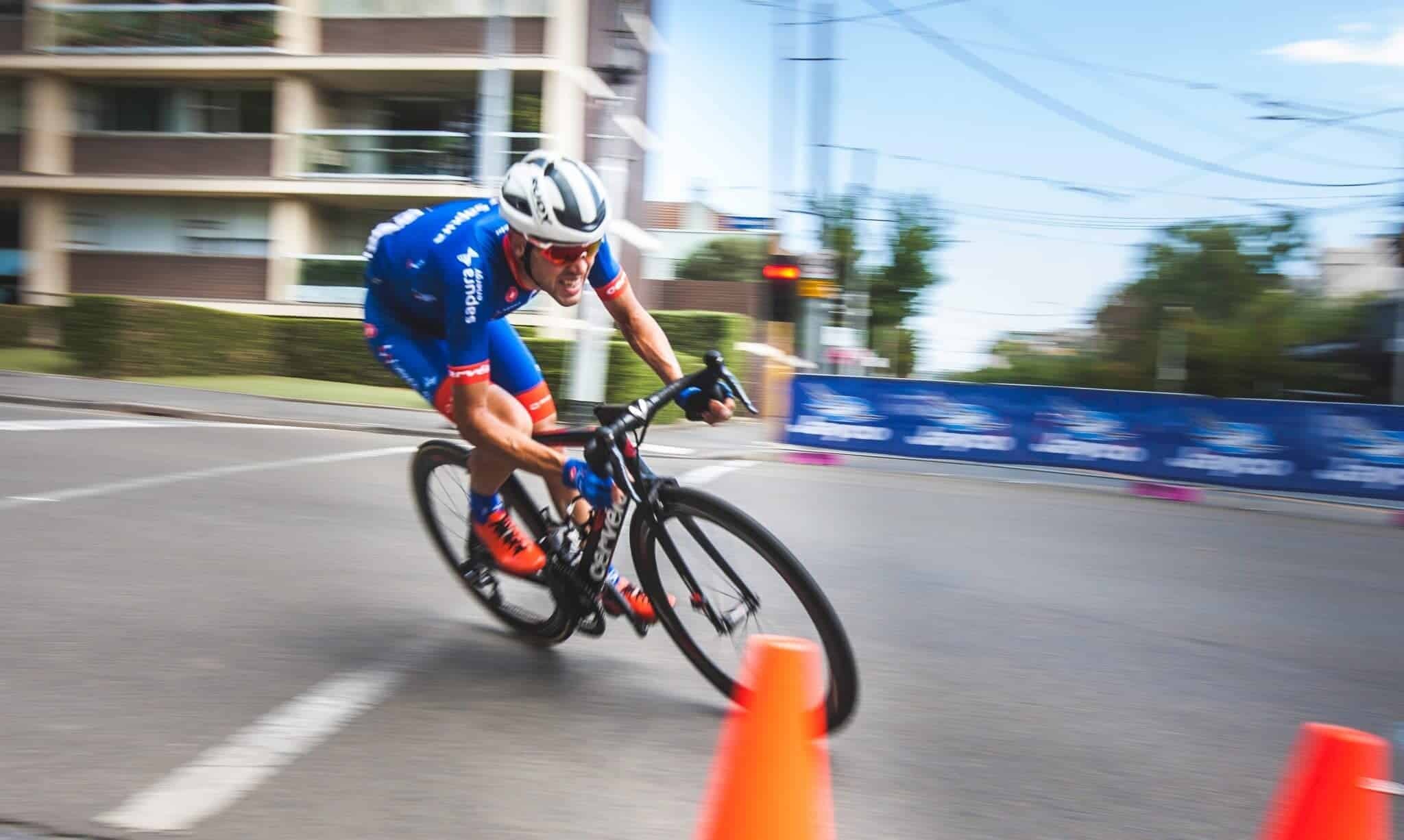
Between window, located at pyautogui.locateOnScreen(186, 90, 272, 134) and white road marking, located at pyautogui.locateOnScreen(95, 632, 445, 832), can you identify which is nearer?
white road marking, located at pyautogui.locateOnScreen(95, 632, 445, 832)

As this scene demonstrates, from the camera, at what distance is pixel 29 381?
16688 millimetres

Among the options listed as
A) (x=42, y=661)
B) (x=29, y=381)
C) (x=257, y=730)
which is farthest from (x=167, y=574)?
(x=29, y=381)

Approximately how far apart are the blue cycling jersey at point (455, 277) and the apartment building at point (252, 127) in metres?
22.7

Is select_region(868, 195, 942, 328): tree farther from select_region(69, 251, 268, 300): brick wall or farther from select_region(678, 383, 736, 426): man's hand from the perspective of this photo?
select_region(678, 383, 736, 426): man's hand

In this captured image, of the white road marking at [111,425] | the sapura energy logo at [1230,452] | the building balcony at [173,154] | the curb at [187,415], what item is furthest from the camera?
the building balcony at [173,154]

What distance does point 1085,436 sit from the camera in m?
14.5

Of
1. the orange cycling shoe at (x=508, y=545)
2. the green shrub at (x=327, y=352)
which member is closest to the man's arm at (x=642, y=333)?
the orange cycling shoe at (x=508, y=545)

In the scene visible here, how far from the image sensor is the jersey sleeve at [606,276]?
440 centimetres

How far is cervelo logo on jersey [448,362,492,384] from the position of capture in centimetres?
399

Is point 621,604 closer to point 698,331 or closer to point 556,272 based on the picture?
point 556,272

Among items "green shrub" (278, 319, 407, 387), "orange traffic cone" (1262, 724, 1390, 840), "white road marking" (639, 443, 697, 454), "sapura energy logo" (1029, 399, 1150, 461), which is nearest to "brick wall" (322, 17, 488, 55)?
"green shrub" (278, 319, 407, 387)

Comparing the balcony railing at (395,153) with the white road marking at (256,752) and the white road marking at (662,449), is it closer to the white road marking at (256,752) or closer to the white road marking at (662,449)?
the white road marking at (662,449)

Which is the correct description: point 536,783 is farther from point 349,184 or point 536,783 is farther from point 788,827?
point 349,184

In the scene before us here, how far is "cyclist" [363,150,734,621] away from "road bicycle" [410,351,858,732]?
8cm
